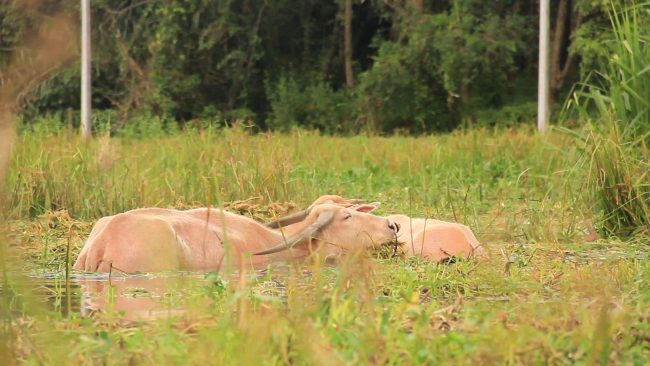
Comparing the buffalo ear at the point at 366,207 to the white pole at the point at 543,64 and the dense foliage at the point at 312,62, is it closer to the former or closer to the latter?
the white pole at the point at 543,64

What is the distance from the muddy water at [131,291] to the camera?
4.71 meters

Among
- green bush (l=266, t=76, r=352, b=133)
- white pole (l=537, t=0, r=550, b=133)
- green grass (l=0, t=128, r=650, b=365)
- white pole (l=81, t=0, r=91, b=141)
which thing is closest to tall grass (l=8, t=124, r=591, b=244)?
green grass (l=0, t=128, r=650, b=365)

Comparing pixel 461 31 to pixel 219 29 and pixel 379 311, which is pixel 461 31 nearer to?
pixel 219 29

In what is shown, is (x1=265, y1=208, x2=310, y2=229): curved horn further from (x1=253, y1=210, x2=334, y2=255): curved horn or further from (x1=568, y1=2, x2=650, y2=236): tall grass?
(x1=568, y1=2, x2=650, y2=236): tall grass

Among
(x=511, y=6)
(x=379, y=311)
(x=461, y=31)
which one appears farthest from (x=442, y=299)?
(x=511, y=6)

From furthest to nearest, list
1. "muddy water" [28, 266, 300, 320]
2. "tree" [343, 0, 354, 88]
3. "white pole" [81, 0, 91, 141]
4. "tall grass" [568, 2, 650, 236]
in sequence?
"tree" [343, 0, 354, 88] < "white pole" [81, 0, 91, 141] < "tall grass" [568, 2, 650, 236] < "muddy water" [28, 266, 300, 320]

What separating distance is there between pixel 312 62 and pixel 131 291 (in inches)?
1088

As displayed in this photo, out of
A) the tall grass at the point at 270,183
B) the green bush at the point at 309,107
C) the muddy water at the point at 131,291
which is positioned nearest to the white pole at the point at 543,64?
the tall grass at the point at 270,183

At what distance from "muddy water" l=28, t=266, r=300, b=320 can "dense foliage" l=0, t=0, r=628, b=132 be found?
70.3ft

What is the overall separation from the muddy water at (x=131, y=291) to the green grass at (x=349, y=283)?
0.10 ft

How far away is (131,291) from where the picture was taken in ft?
18.0

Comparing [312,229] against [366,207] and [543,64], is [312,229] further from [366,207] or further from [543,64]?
[543,64]

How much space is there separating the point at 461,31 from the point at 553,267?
2207 centimetres

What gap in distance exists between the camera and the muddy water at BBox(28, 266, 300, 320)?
4715 millimetres
